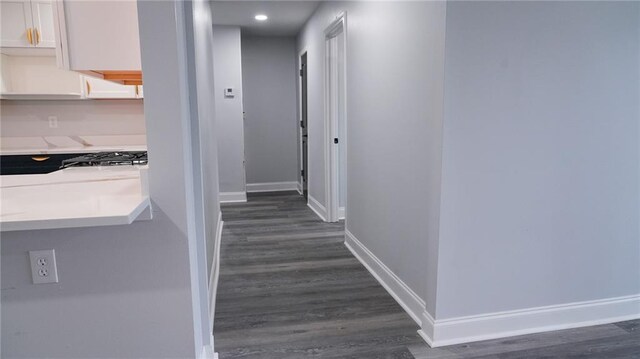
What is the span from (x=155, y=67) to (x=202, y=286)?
100 cm

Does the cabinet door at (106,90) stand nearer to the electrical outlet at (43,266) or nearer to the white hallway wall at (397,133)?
the white hallway wall at (397,133)

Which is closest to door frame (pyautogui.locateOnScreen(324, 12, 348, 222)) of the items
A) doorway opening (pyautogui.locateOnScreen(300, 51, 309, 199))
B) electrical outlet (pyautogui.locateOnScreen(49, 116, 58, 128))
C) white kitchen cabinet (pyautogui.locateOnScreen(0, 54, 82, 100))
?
doorway opening (pyautogui.locateOnScreen(300, 51, 309, 199))

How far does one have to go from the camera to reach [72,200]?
4.32 ft

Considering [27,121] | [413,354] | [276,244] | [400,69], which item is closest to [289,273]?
[276,244]

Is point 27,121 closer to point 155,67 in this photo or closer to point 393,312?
point 155,67

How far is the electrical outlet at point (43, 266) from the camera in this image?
1297 millimetres

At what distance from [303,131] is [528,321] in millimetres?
4270

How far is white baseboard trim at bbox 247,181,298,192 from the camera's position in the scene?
6430 mm

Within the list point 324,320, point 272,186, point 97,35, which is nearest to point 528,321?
point 324,320

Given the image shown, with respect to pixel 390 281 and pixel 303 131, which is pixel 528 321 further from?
pixel 303 131

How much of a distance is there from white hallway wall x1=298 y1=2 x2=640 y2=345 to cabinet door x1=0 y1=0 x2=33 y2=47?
10.6 ft

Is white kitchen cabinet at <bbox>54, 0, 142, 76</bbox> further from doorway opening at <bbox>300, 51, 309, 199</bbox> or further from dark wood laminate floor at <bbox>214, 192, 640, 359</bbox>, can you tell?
doorway opening at <bbox>300, 51, 309, 199</bbox>

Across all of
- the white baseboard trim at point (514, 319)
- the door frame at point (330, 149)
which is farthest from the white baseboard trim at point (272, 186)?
the white baseboard trim at point (514, 319)

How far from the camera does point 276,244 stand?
382 cm
